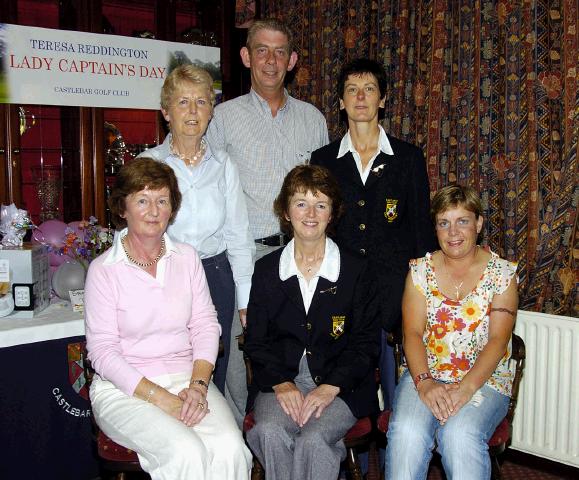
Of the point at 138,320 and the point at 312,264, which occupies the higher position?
the point at 312,264

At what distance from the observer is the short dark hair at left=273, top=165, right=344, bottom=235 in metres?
2.50

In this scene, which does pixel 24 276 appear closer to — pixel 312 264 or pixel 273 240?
pixel 273 240

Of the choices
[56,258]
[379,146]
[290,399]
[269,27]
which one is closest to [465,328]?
[290,399]

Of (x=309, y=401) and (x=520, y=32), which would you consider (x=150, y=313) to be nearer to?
(x=309, y=401)

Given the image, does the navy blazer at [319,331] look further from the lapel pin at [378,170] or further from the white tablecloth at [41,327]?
the white tablecloth at [41,327]

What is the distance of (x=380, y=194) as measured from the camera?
268 cm

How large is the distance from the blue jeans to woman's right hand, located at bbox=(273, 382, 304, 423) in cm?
35

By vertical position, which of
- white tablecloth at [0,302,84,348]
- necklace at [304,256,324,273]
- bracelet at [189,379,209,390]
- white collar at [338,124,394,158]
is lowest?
bracelet at [189,379,209,390]

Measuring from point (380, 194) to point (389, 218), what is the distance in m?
0.11

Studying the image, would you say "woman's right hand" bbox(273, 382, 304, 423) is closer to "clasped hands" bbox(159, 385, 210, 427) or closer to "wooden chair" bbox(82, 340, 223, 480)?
"clasped hands" bbox(159, 385, 210, 427)

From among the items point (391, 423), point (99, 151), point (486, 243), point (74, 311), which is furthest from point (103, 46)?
point (391, 423)

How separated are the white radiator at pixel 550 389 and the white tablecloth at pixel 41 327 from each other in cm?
212

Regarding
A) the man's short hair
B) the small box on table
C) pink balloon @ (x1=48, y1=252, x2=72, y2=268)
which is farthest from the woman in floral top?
pink balloon @ (x1=48, y1=252, x2=72, y2=268)

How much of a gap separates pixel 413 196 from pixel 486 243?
0.78 meters
